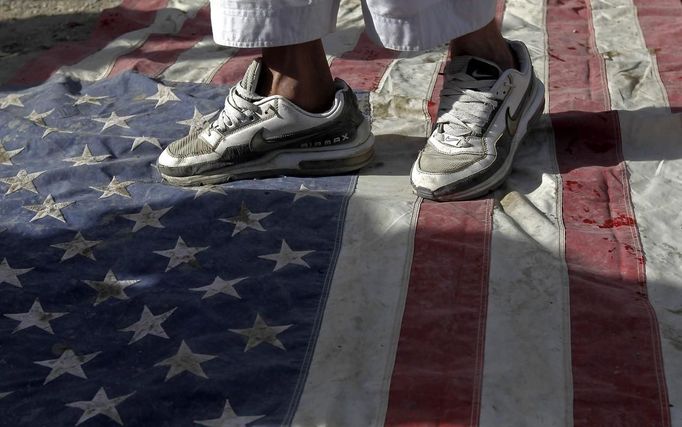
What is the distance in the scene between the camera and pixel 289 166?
2.05 metres

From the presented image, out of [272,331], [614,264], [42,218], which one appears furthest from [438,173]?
[42,218]

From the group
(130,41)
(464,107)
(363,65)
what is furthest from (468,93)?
(130,41)

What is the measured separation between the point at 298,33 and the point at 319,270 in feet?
1.63

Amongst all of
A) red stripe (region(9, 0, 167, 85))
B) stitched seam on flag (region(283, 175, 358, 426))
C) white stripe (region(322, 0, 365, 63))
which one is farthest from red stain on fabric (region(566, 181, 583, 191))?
red stripe (region(9, 0, 167, 85))

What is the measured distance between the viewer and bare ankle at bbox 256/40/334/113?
2.01 m

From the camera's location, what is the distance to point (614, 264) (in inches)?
67.9

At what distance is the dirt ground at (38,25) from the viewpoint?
3.01 m

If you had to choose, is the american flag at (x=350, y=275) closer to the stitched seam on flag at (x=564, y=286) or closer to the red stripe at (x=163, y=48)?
the stitched seam on flag at (x=564, y=286)

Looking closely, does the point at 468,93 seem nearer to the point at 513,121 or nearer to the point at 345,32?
the point at 513,121

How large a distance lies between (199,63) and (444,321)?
1.45 m

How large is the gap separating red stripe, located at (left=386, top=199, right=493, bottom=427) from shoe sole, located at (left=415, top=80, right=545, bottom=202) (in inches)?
0.9

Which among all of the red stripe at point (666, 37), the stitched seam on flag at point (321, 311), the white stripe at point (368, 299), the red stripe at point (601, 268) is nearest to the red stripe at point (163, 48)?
the white stripe at point (368, 299)

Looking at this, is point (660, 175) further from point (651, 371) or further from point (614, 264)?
point (651, 371)

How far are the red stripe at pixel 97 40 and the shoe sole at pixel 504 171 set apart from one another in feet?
4.50
